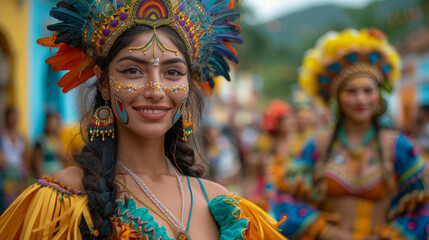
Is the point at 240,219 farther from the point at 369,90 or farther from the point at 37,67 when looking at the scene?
the point at 37,67

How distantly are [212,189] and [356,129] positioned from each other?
247 cm

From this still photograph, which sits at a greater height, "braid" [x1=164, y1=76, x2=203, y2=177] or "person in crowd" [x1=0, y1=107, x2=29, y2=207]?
"braid" [x1=164, y1=76, x2=203, y2=177]

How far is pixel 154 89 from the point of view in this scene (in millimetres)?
2314

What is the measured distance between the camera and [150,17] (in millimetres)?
2371

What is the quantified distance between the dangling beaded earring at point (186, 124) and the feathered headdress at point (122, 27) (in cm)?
25

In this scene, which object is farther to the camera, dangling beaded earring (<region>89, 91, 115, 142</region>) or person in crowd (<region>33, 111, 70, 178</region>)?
person in crowd (<region>33, 111, 70, 178</region>)

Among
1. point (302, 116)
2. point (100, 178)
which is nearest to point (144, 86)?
point (100, 178)

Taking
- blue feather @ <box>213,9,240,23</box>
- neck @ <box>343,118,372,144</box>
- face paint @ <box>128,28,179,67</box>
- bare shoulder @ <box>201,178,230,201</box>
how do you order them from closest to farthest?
face paint @ <box>128,28,179,67</box> → bare shoulder @ <box>201,178,230,201</box> → blue feather @ <box>213,9,240,23</box> → neck @ <box>343,118,372,144</box>

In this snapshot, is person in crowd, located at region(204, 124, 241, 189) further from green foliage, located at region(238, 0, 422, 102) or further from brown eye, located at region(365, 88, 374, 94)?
brown eye, located at region(365, 88, 374, 94)

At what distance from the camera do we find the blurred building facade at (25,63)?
9977mm

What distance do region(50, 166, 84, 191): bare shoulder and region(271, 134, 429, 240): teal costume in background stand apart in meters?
2.68

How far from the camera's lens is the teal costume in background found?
4.29 meters

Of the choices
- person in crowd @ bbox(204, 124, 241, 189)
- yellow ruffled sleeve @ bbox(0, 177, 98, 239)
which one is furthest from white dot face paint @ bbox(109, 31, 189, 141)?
person in crowd @ bbox(204, 124, 241, 189)

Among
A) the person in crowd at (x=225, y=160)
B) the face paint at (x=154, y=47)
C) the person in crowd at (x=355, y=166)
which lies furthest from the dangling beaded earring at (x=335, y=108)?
the person in crowd at (x=225, y=160)
